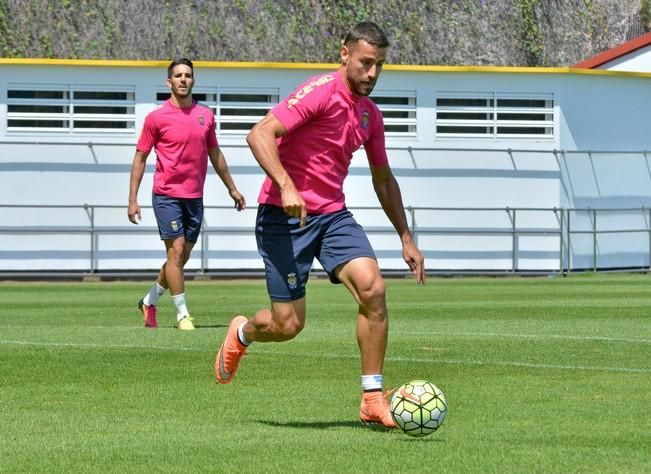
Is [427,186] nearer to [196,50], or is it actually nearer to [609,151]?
[609,151]

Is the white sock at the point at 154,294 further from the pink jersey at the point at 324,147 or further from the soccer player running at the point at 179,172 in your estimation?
the pink jersey at the point at 324,147

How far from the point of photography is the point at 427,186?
32.2 meters

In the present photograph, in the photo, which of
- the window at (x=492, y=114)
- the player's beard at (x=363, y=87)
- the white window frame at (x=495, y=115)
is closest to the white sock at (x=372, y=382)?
the player's beard at (x=363, y=87)

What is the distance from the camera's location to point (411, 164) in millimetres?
32250

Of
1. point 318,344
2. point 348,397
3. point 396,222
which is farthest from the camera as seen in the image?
point 318,344

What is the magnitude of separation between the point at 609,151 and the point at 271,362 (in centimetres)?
2228

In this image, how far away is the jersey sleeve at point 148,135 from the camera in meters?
15.2

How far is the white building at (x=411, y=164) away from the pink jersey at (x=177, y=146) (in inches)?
611

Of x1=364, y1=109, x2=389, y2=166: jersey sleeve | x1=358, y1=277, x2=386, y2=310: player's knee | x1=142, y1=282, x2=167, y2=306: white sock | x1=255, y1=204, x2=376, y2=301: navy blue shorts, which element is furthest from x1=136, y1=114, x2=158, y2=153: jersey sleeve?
x1=358, y1=277, x2=386, y2=310: player's knee

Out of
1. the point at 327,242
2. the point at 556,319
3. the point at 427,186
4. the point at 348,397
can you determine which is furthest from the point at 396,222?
the point at 427,186

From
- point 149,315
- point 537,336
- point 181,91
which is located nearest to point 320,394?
point 537,336

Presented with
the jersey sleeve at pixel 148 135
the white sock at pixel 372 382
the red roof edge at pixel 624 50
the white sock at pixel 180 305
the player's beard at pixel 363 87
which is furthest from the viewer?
the red roof edge at pixel 624 50

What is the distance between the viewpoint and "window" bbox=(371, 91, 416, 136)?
107 ft

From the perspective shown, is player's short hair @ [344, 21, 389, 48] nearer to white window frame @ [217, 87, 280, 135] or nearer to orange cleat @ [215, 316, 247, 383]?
orange cleat @ [215, 316, 247, 383]
